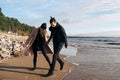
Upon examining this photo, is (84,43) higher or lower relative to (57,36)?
lower

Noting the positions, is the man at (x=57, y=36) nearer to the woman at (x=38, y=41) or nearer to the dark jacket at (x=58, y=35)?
the dark jacket at (x=58, y=35)

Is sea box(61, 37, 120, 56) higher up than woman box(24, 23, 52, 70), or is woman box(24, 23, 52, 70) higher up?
woman box(24, 23, 52, 70)

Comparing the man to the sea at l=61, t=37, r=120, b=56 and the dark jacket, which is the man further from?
the sea at l=61, t=37, r=120, b=56

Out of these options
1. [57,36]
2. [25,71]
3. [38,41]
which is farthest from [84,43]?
[57,36]

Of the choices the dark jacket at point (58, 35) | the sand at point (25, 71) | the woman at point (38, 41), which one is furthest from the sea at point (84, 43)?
the dark jacket at point (58, 35)

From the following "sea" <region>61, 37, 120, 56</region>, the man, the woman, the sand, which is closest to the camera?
Answer: the sand

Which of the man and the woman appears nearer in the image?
the man

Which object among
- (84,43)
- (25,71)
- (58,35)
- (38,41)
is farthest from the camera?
(84,43)

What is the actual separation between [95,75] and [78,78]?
83 centimetres

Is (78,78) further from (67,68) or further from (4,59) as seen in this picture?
(4,59)

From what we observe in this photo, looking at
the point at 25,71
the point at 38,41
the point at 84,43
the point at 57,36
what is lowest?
the point at 84,43

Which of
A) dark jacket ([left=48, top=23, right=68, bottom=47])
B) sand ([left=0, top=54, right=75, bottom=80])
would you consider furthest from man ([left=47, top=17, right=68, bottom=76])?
sand ([left=0, top=54, right=75, bottom=80])

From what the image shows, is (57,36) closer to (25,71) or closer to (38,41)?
(38,41)

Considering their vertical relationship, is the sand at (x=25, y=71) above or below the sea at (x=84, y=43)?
above
